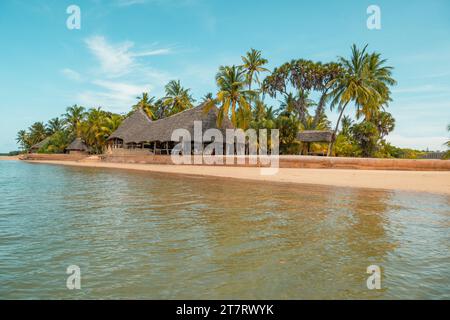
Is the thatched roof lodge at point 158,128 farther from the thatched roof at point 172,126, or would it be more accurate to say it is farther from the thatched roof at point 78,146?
the thatched roof at point 78,146

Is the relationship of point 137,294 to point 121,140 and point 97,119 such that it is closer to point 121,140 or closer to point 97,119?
point 121,140

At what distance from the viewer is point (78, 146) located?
45781 millimetres

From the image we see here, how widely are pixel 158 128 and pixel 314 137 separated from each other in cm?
1582

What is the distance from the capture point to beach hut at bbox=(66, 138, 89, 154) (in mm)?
45691

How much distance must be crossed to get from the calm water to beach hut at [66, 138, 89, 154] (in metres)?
42.2

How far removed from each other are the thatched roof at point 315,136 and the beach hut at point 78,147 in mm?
33285

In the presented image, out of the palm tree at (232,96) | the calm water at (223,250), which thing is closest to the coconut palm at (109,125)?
the palm tree at (232,96)

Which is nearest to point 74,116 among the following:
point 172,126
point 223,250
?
point 172,126

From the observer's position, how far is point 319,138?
2816 cm

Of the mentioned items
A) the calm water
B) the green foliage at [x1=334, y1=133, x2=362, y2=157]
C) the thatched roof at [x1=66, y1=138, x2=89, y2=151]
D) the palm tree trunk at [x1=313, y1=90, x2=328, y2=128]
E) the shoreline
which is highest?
the palm tree trunk at [x1=313, y1=90, x2=328, y2=128]

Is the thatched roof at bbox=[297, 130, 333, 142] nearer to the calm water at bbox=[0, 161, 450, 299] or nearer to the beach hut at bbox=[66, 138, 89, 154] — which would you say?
the calm water at bbox=[0, 161, 450, 299]

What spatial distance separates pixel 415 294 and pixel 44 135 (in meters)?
71.1

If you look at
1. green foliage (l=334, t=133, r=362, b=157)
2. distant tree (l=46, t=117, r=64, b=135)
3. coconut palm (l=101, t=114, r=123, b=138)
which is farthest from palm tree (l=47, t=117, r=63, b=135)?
green foliage (l=334, t=133, r=362, b=157)
